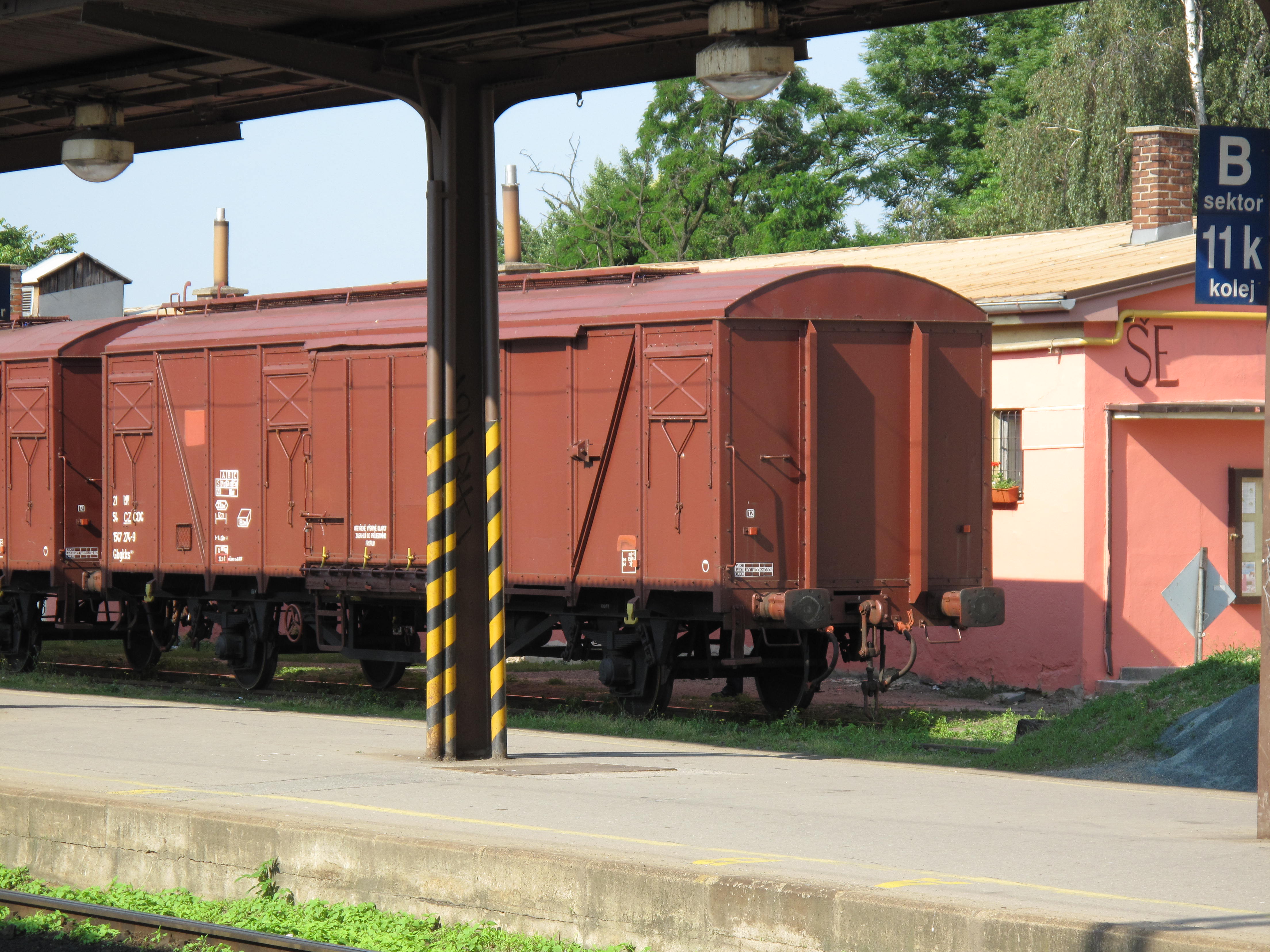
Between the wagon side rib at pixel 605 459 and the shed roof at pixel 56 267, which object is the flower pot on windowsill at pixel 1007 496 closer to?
the wagon side rib at pixel 605 459

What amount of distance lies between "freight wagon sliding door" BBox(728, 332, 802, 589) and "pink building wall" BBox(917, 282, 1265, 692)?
5.34 meters

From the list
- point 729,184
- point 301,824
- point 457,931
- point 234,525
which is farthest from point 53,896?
point 729,184

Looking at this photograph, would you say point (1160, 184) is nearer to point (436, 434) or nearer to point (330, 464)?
point (330, 464)

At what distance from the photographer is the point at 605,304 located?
14.9 meters

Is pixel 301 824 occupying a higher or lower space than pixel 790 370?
lower

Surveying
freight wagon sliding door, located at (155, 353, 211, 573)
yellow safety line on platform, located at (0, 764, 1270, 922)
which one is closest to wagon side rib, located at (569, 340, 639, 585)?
freight wagon sliding door, located at (155, 353, 211, 573)

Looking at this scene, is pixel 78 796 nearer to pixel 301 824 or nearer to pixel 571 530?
pixel 301 824

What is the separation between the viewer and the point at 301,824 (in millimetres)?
7957

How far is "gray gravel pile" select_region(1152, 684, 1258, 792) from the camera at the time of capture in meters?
10.7

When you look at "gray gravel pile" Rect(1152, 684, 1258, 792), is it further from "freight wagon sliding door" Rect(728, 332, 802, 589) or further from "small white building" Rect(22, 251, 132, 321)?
"small white building" Rect(22, 251, 132, 321)

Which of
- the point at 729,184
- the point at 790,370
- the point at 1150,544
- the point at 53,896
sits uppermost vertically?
the point at 729,184

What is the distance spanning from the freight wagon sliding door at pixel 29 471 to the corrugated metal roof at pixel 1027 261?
8.53 metres

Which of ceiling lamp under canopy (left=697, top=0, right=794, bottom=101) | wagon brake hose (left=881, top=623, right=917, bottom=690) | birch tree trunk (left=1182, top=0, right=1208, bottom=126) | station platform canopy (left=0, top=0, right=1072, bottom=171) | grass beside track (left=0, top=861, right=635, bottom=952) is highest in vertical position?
birch tree trunk (left=1182, top=0, right=1208, bottom=126)

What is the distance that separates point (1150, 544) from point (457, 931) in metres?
13.0
